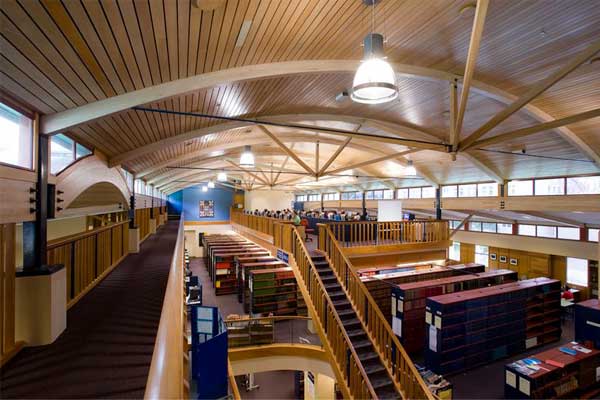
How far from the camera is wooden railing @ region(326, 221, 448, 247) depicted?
9.27 m

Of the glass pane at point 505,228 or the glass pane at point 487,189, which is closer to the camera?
the glass pane at point 487,189

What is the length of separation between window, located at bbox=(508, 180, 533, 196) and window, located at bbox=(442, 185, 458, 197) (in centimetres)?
291

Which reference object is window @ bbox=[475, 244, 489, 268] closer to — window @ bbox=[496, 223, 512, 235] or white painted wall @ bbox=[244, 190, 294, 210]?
window @ bbox=[496, 223, 512, 235]

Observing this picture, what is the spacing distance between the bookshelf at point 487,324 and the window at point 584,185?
3.10 meters

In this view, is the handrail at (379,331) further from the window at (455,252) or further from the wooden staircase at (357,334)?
the window at (455,252)

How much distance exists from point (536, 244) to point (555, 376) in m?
9.22

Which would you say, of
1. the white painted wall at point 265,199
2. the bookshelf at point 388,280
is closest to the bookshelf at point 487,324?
the bookshelf at point 388,280

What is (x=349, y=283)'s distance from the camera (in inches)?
291

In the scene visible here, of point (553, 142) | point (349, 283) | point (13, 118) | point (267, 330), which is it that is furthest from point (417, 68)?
point (267, 330)

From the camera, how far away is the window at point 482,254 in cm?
1586

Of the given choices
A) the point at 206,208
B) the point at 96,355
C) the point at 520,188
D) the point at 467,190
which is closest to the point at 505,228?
the point at 467,190

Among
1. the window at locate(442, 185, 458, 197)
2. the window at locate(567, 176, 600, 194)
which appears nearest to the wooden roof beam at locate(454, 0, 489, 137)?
the window at locate(567, 176, 600, 194)

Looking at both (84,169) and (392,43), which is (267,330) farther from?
(392,43)

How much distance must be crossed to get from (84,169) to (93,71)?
2.22m
